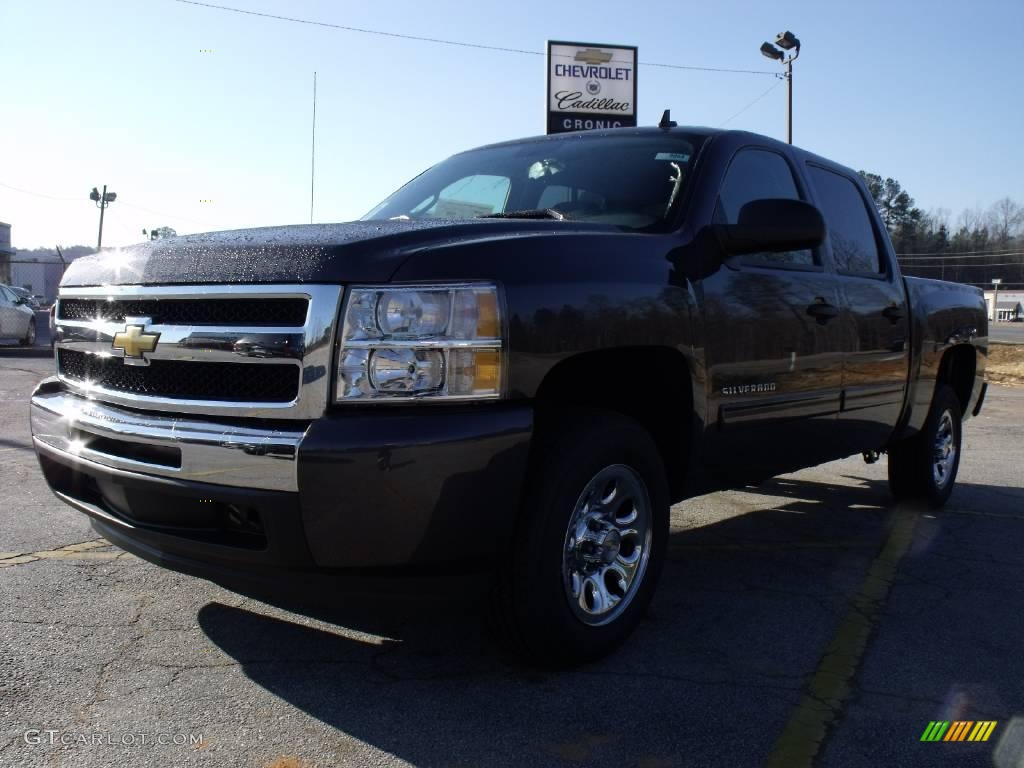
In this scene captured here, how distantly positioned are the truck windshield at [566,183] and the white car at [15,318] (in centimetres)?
1664

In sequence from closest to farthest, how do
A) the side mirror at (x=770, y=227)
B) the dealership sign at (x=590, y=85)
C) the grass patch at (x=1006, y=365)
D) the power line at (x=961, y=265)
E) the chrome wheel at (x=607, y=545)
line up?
the chrome wheel at (x=607, y=545)
the side mirror at (x=770, y=227)
the grass patch at (x=1006, y=365)
the dealership sign at (x=590, y=85)
the power line at (x=961, y=265)

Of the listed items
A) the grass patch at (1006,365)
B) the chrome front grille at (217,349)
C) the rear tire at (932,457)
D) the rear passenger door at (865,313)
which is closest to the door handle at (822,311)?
the rear passenger door at (865,313)

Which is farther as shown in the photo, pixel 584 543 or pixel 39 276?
pixel 39 276

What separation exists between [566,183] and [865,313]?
168cm

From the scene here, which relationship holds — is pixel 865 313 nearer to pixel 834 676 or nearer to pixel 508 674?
pixel 834 676

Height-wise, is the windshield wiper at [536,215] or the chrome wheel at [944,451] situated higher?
the windshield wiper at [536,215]

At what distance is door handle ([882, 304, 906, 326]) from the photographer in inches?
195

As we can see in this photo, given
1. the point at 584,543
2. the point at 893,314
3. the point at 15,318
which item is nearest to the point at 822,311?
the point at 893,314

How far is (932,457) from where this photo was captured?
5.95m

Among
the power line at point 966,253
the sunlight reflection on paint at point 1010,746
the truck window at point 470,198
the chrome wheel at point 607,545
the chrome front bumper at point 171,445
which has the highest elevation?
the power line at point 966,253

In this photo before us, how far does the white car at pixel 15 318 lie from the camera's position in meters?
18.8

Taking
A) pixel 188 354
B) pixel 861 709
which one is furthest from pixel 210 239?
pixel 861 709

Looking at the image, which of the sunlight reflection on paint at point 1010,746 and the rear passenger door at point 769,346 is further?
the rear passenger door at point 769,346

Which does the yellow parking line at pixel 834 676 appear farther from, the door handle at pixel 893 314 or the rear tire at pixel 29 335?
the rear tire at pixel 29 335
